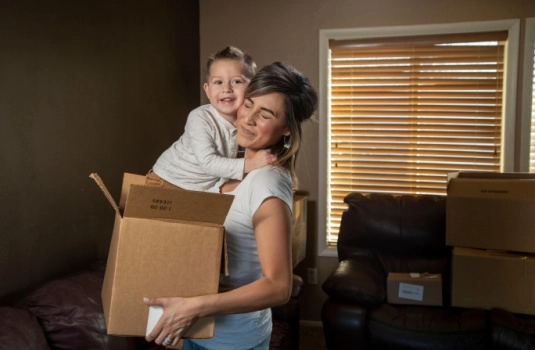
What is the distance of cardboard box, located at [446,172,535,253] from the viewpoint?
2.48 metres

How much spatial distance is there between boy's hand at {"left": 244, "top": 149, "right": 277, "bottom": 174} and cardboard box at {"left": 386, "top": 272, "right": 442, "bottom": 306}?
1.70m

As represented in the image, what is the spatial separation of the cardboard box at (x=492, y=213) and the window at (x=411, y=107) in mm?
673

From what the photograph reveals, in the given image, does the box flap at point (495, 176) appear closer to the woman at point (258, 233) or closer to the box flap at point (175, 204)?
the woman at point (258, 233)

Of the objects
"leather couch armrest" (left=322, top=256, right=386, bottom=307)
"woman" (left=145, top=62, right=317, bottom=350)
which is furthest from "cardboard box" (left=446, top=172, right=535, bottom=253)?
"woman" (left=145, top=62, right=317, bottom=350)

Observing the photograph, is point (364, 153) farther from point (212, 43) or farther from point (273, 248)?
point (273, 248)

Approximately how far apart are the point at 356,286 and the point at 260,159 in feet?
5.07

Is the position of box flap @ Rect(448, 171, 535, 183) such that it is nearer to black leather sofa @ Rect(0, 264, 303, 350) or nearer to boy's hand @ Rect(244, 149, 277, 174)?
boy's hand @ Rect(244, 149, 277, 174)

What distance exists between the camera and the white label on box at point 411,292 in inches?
107

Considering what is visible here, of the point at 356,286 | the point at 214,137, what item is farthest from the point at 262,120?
the point at 356,286

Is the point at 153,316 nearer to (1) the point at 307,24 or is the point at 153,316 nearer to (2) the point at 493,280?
(2) the point at 493,280

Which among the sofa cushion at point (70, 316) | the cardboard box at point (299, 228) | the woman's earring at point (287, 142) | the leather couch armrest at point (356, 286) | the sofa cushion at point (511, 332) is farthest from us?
the cardboard box at point (299, 228)

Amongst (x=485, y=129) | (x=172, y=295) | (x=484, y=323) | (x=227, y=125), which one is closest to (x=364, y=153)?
(x=485, y=129)

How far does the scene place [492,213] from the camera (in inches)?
99.8

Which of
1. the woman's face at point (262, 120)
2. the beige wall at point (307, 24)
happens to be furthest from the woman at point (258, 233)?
the beige wall at point (307, 24)
